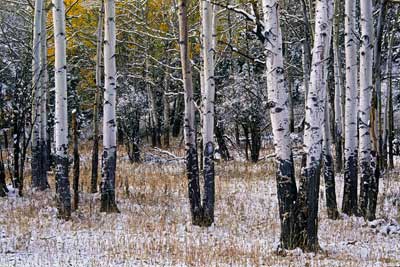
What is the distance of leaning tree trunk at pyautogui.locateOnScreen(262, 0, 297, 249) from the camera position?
7117 millimetres

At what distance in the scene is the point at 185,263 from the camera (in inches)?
248

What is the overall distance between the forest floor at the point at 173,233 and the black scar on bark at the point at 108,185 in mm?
268

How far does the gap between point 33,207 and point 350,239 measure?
6015mm

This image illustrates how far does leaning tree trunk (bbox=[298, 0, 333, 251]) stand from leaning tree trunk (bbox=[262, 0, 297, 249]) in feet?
0.52

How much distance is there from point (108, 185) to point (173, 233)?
237 centimetres

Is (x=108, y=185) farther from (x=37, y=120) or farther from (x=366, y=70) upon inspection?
(x=366, y=70)

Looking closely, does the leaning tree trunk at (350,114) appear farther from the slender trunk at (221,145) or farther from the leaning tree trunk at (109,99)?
the slender trunk at (221,145)

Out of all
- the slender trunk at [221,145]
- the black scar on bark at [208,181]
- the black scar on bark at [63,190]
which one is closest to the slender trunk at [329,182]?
the black scar on bark at [208,181]

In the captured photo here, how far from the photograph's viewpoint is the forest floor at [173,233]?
660 cm

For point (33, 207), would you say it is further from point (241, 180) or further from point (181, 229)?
point (241, 180)

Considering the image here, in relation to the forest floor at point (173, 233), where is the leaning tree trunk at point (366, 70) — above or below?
above

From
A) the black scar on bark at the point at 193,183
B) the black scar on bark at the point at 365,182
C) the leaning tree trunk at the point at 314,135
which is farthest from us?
the black scar on bark at the point at 365,182

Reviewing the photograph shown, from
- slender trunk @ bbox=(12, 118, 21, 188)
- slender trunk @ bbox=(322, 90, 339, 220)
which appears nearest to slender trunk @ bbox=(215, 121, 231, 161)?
slender trunk @ bbox=(322, 90, 339, 220)

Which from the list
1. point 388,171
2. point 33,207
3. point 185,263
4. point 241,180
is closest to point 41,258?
point 185,263
